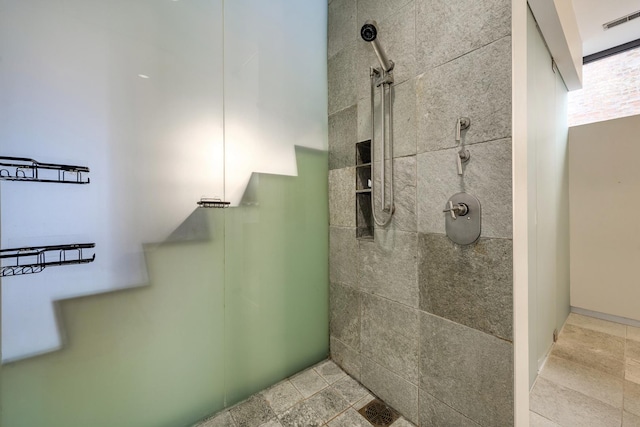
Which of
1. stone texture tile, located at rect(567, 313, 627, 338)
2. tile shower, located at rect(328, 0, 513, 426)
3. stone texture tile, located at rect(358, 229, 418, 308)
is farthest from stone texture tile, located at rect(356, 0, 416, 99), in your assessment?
stone texture tile, located at rect(567, 313, 627, 338)

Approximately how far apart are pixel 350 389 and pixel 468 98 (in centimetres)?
179


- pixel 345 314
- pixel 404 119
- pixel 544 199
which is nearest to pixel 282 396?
pixel 345 314

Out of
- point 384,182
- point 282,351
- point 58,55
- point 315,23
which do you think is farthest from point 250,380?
point 315,23

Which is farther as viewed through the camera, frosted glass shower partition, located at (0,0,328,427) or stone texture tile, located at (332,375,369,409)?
stone texture tile, located at (332,375,369,409)

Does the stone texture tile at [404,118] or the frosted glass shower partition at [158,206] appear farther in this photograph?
the stone texture tile at [404,118]

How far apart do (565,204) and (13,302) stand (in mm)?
4340

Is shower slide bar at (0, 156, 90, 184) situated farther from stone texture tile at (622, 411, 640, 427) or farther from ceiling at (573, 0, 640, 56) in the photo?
ceiling at (573, 0, 640, 56)

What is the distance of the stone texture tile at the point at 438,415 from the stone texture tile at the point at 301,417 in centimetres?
55

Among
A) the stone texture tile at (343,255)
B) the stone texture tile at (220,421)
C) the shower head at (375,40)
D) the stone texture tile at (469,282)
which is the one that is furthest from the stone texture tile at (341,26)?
the stone texture tile at (220,421)

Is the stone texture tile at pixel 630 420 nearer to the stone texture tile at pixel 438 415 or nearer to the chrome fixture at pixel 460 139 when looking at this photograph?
the stone texture tile at pixel 438 415

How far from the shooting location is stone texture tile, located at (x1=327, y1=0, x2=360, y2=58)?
1656 millimetres

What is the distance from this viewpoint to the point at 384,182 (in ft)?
4.63

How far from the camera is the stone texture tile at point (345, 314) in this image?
1638 mm

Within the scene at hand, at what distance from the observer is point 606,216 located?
105 inches
